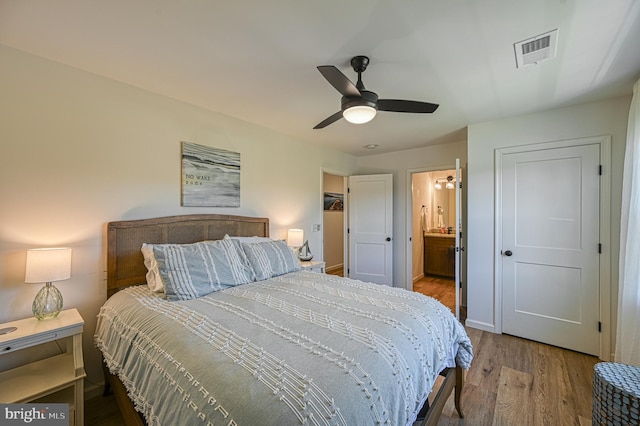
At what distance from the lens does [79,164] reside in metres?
2.00

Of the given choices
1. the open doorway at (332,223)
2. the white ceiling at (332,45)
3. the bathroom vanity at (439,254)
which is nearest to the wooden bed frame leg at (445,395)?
the white ceiling at (332,45)

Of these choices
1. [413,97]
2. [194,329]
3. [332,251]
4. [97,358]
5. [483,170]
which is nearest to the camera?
[194,329]

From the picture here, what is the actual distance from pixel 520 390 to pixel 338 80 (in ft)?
8.77

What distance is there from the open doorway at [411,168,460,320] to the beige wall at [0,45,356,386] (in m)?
4.02

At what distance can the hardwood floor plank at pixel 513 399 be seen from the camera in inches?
69.2

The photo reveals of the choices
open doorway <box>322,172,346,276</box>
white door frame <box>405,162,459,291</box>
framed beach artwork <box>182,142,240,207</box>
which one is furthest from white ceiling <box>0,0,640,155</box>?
open doorway <box>322,172,346,276</box>

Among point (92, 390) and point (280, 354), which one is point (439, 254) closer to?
point (280, 354)

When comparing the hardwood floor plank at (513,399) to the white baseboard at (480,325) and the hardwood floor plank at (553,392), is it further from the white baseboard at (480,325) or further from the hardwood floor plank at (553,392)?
the white baseboard at (480,325)

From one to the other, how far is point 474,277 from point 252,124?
330 cm

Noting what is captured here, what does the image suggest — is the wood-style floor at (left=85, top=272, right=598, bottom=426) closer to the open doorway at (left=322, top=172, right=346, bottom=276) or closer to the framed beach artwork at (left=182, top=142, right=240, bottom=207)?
the framed beach artwork at (left=182, top=142, right=240, bottom=207)

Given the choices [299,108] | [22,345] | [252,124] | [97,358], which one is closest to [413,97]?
[299,108]

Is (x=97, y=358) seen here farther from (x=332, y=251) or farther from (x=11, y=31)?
(x=332, y=251)

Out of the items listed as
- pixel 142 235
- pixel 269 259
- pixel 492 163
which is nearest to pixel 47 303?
pixel 142 235

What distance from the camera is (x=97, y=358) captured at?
2039 mm
